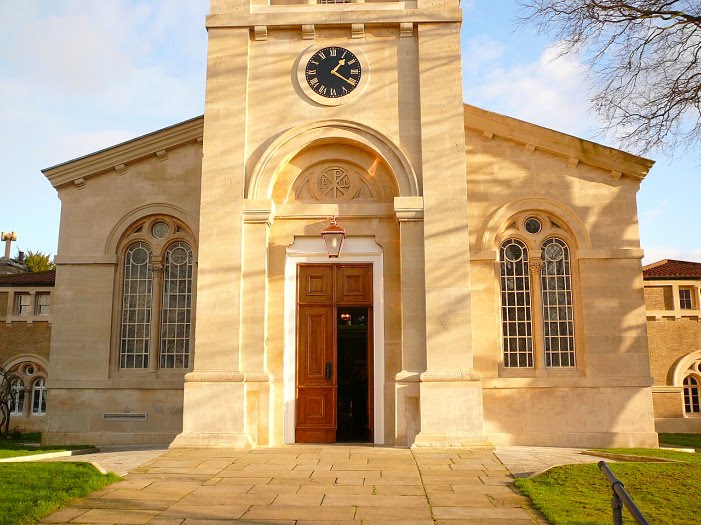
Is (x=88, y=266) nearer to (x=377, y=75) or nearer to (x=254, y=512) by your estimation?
(x=377, y=75)

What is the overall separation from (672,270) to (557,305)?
980cm

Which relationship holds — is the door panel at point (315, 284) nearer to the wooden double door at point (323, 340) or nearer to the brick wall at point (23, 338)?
the wooden double door at point (323, 340)

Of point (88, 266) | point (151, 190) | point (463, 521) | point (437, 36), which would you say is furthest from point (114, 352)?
point (463, 521)

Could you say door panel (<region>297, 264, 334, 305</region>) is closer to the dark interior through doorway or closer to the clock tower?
the clock tower

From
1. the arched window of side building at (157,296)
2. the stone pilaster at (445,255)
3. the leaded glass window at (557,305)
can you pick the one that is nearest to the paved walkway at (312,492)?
the stone pilaster at (445,255)

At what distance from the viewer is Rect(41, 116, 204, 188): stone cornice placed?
665 inches

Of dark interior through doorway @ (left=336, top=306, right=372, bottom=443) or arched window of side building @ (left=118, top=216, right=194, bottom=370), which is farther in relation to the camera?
arched window of side building @ (left=118, top=216, right=194, bottom=370)

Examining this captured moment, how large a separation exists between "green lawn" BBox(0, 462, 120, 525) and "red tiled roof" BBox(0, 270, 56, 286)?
→ 47.6ft

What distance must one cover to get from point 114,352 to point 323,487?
9236 millimetres

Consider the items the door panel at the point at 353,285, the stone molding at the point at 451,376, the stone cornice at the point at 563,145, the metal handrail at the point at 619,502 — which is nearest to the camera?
the metal handrail at the point at 619,502

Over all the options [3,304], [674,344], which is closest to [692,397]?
[674,344]

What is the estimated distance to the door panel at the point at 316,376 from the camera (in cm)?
1348

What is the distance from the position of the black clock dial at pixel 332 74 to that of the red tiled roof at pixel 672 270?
12898mm

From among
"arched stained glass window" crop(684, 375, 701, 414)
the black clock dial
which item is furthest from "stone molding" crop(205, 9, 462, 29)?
"arched stained glass window" crop(684, 375, 701, 414)
